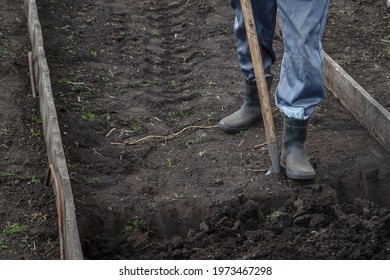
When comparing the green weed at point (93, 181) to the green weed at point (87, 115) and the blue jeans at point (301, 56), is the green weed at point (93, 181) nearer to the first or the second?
the green weed at point (87, 115)

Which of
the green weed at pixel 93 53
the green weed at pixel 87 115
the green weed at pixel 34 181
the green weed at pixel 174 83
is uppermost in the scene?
the green weed at pixel 34 181

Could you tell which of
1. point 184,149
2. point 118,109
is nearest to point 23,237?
point 184,149

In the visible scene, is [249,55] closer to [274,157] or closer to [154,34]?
[274,157]

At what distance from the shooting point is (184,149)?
20.5 feet

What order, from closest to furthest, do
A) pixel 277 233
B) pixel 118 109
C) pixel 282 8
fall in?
pixel 277 233, pixel 282 8, pixel 118 109

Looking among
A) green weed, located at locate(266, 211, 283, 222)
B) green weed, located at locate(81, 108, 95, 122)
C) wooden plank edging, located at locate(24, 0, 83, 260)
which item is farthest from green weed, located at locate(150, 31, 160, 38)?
green weed, located at locate(266, 211, 283, 222)

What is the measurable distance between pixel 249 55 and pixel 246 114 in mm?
403

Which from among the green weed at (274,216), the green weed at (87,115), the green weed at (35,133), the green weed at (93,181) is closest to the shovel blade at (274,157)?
the green weed at (274,216)

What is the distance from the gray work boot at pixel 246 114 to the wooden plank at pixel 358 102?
0.64 meters

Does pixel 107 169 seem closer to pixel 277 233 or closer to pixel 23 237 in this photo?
pixel 23 237

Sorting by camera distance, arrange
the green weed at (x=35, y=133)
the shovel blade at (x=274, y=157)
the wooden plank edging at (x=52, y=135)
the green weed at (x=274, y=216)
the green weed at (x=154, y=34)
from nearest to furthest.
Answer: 1. the wooden plank edging at (x=52, y=135)
2. the green weed at (x=274, y=216)
3. the shovel blade at (x=274, y=157)
4. the green weed at (x=35, y=133)
5. the green weed at (x=154, y=34)

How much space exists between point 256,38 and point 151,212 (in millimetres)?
1220

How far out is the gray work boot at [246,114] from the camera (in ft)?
20.9

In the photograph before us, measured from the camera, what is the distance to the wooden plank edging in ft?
15.5
